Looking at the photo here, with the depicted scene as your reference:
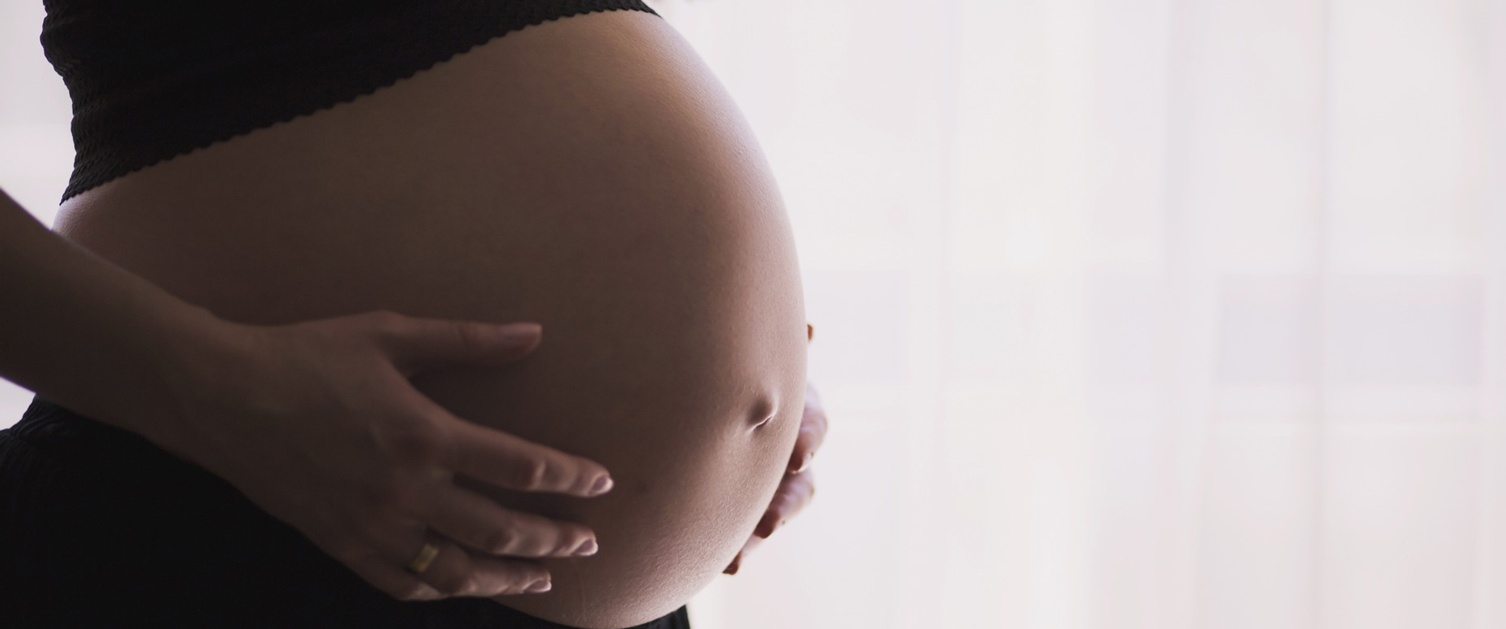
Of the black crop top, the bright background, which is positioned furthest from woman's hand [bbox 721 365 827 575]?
the bright background

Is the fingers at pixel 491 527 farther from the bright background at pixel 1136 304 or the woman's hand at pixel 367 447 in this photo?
the bright background at pixel 1136 304

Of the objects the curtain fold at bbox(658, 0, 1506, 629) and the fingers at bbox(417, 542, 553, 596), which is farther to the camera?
the curtain fold at bbox(658, 0, 1506, 629)

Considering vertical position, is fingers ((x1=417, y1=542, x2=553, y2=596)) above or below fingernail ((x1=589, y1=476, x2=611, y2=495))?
below

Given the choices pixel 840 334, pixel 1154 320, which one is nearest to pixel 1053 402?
pixel 1154 320

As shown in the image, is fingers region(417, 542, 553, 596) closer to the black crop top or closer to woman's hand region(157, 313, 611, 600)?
woman's hand region(157, 313, 611, 600)

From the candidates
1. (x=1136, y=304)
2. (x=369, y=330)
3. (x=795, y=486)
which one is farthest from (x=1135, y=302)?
(x=369, y=330)

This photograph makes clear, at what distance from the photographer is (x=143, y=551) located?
1.53 feet

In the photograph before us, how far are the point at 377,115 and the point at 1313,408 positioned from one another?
5.30 feet

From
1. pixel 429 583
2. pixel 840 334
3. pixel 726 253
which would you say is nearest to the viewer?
pixel 429 583

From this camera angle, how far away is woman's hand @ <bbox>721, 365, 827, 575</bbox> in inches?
28.3

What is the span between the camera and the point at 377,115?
503 mm

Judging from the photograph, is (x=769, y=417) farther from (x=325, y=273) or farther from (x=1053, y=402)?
(x=1053, y=402)

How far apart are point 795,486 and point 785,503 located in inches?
1.0

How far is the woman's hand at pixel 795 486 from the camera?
2.36ft
